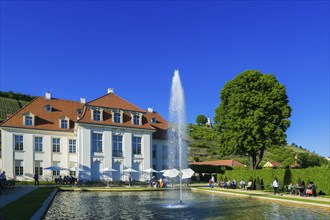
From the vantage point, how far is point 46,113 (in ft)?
169

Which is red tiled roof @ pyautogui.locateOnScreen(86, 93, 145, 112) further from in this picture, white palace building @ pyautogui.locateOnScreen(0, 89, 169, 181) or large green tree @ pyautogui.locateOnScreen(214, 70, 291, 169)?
large green tree @ pyautogui.locateOnScreen(214, 70, 291, 169)

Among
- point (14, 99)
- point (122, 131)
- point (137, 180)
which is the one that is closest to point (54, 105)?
point (122, 131)

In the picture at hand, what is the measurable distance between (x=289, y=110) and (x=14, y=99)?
291 ft

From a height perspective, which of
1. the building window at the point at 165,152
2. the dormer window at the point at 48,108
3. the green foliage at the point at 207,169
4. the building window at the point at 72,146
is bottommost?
the green foliage at the point at 207,169

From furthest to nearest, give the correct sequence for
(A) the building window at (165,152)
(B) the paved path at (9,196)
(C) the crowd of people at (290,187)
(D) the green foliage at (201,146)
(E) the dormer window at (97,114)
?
1. (D) the green foliage at (201,146)
2. (A) the building window at (165,152)
3. (E) the dormer window at (97,114)
4. (C) the crowd of people at (290,187)
5. (B) the paved path at (9,196)

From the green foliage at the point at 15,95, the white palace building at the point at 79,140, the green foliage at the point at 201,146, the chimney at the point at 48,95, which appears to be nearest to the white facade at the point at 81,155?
the white palace building at the point at 79,140

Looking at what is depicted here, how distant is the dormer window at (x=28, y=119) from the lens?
48.4 metres

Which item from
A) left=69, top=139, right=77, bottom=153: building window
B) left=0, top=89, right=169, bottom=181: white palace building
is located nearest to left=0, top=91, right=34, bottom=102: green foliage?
left=0, top=89, right=169, bottom=181: white palace building

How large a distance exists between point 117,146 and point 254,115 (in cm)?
1945

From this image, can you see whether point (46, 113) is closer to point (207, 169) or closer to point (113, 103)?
point (113, 103)

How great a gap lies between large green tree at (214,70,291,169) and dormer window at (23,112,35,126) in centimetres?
2613

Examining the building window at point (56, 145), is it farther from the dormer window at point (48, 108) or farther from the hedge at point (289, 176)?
the hedge at point (289, 176)

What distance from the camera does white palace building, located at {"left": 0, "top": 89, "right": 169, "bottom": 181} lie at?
46969 millimetres

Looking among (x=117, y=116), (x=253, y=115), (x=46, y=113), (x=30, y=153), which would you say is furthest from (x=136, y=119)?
(x=253, y=115)
